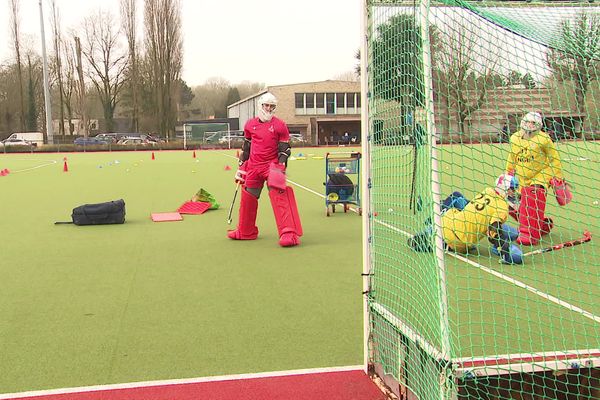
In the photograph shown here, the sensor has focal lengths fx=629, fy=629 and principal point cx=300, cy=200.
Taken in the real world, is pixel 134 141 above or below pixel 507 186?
above

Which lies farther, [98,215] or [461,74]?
[98,215]

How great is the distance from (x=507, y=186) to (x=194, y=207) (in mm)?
6134

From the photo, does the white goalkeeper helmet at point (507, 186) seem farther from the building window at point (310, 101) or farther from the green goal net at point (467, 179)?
the building window at point (310, 101)

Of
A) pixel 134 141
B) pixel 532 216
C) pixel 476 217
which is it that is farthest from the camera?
pixel 134 141

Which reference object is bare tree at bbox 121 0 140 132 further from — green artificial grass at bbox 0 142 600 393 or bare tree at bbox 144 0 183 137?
green artificial grass at bbox 0 142 600 393

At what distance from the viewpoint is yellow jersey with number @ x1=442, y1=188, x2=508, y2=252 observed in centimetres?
671

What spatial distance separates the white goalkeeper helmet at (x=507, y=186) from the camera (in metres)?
7.21

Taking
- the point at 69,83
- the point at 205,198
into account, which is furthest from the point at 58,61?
the point at 205,198

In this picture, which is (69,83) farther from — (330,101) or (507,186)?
(507,186)

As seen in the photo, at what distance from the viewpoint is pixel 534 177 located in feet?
25.2

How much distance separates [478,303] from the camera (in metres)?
5.29

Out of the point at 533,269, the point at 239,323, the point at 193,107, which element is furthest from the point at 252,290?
the point at 193,107

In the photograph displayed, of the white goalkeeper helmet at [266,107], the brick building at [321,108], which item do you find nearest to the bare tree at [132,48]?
the brick building at [321,108]

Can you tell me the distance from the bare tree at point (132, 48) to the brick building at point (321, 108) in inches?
497
